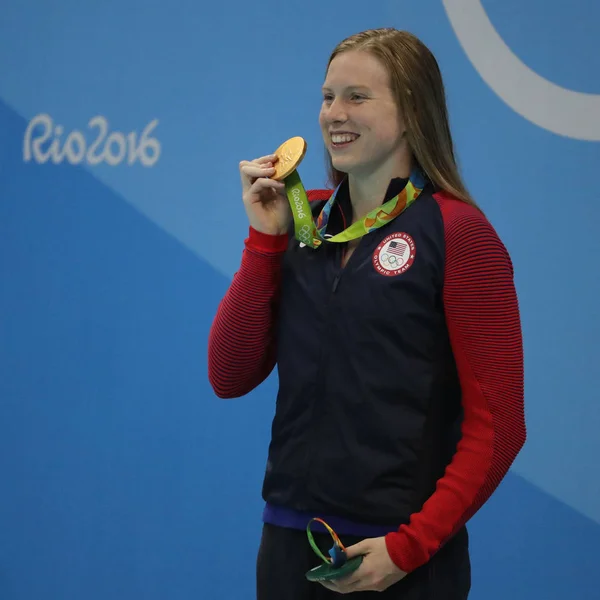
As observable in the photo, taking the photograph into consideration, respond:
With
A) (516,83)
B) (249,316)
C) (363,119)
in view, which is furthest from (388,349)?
(516,83)

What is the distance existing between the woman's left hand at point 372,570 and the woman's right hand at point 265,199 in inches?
19.6

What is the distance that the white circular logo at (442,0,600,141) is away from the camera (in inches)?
93.0

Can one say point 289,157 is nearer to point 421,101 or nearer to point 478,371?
point 421,101

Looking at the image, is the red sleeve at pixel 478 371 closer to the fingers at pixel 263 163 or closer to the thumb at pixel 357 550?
the thumb at pixel 357 550

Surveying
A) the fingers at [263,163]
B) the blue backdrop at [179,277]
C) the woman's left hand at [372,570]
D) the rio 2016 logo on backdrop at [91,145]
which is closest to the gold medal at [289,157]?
the fingers at [263,163]

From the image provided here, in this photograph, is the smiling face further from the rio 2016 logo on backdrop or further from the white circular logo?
the rio 2016 logo on backdrop

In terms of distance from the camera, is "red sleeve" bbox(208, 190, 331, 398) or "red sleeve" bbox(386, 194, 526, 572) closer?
"red sleeve" bbox(386, 194, 526, 572)

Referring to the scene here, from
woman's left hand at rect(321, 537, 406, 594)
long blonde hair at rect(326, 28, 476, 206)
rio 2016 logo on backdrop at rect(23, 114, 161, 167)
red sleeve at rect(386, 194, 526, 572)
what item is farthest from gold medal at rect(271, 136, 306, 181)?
rio 2016 logo on backdrop at rect(23, 114, 161, 167)

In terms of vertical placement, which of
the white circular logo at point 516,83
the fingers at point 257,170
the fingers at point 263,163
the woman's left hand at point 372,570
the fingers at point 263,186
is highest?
the white circular logo at point 516,83

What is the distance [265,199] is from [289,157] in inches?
3.2

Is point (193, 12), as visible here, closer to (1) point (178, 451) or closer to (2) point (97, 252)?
(2) point (97, 252)

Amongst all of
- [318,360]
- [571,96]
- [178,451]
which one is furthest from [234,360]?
[571,96]

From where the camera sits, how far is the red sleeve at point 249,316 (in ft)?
4.75

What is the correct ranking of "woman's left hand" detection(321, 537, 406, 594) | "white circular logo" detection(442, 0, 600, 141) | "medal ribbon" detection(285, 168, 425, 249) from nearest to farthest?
"woman's left hand" detection(321, 537, 406, 594)
"medal ribbon" detection(285, 168, 425, 249)
"white circular logo" detection(442, 0, 600, 141)
